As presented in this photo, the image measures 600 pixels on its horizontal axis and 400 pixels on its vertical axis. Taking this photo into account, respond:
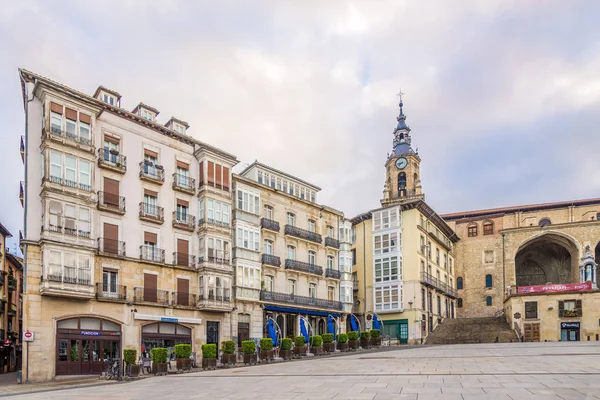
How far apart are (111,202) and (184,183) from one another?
6.37 metres

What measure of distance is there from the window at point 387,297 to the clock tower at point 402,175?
2685cm

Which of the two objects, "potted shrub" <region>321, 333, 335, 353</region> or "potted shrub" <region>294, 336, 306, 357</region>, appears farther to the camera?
"potted shrub" <region>321, 333, 335, 353</region>

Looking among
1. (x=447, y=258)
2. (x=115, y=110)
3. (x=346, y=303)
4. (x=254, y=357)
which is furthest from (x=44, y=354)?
(x=447, y=258)

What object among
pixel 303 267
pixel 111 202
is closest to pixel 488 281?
pixel 303 267

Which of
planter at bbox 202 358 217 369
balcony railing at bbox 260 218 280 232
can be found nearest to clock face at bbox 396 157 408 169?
balcony railing at bbox 260 218 280 232

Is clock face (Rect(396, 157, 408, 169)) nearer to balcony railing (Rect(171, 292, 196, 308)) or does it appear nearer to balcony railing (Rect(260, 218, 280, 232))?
balcony railing (Rect(260, 218, 280, 232))

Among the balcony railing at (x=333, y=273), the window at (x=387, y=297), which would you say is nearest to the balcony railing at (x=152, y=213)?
the balcony railing at (x=333, y=273)

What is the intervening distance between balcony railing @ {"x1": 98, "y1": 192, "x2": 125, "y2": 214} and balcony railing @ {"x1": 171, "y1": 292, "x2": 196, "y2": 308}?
694cm

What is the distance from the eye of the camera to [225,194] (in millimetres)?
41531

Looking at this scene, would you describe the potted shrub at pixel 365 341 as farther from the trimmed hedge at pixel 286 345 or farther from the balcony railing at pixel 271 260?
the trimmed hedge at pixel 286 345

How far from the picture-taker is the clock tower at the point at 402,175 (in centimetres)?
8775

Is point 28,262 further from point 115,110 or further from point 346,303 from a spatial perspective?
point 346,303

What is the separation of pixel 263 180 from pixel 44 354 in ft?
77.8

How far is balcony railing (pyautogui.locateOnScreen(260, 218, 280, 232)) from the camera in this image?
4538 centimetres
